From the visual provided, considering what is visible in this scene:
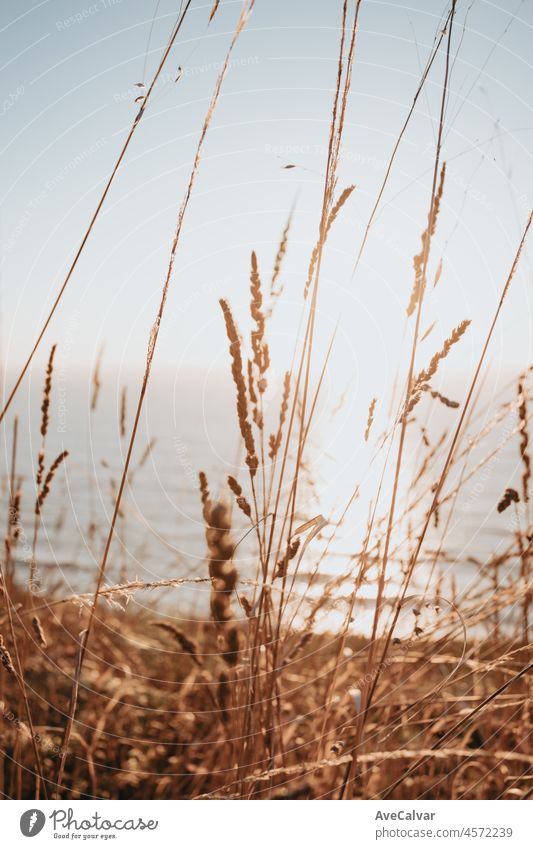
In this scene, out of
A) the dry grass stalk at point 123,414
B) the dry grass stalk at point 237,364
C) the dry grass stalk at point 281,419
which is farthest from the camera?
the dry grass stalk at point 123,414

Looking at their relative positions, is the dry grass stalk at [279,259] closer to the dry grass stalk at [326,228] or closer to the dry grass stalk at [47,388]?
the dry grass stalk at [326,228]

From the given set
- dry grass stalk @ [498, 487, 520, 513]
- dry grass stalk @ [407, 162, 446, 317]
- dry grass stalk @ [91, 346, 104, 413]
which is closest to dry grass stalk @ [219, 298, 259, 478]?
dry grass stalk @ [407, 162, 446, 317]

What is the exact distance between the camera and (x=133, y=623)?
93.6 inches

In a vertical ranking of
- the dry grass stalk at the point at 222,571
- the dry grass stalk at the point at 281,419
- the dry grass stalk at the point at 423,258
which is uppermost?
the dry grass stalk at the point at 423,258

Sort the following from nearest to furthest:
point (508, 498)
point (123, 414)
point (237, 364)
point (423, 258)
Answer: point (237, 364)
point (423, 258)
point (508, 498)
point (123, 414)

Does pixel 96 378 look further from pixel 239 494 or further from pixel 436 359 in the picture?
pixel 436 359

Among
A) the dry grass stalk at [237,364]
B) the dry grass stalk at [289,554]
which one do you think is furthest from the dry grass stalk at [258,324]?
the dry grass stalk at [289,554]

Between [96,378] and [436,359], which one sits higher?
[96,378]

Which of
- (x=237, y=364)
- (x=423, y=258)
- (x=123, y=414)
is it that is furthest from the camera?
(x=123, y=414)

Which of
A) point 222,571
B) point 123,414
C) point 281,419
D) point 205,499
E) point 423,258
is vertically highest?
point 423,258

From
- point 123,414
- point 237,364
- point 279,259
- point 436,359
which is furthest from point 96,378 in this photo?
point 436,359

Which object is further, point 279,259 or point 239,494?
point 279,259
